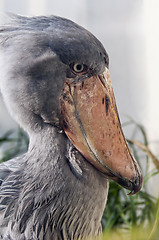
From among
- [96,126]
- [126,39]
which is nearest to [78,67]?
[96,126]

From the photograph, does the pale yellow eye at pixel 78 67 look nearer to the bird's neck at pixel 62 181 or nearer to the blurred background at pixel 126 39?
the bird's neck at pixel 62 181

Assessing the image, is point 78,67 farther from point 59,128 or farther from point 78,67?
point 59,128

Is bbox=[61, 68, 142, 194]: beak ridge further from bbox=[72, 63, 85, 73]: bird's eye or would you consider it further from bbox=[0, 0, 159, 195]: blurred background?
bbox=[0, 0, 159, 195]: blurred background

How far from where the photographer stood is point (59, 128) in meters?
0.76

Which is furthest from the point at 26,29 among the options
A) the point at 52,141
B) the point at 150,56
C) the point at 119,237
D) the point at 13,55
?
the point at 150,56

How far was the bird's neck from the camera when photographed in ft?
2.47

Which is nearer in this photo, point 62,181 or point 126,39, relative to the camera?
point 62,181

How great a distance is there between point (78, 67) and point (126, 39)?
1.59 metres

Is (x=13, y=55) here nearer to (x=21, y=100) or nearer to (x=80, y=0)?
(x=21, y=100)

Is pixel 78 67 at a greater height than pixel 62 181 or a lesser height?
greater

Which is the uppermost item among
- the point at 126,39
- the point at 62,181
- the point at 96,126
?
the point at 126,39

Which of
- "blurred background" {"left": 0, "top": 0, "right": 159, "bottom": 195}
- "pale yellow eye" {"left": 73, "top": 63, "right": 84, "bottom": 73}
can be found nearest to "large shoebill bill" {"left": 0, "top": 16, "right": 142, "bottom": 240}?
"pale yellow eye" {"left": 73, "top": 63, "right": 84, "bottom": 73}

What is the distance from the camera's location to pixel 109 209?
172 cm

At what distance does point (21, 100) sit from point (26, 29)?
0.41 ft
